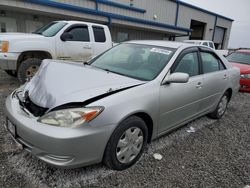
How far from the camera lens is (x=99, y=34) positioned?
6.86m

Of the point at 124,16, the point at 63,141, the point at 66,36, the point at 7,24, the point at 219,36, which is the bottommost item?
the point at 63,141

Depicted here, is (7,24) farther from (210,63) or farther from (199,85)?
(199,85)

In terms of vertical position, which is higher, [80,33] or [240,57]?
[80,33]

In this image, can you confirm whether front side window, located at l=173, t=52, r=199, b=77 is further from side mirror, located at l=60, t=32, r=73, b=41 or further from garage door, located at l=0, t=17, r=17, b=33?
garage door, located at l=0, t=17, r=17, b=33

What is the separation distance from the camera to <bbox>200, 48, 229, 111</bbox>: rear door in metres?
3.49

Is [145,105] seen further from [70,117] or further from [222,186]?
[222,186]

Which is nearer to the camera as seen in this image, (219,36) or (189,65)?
(189,65)

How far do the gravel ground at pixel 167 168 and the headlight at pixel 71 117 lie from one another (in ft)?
2.47

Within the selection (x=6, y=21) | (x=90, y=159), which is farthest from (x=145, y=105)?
(x=6, y=21)

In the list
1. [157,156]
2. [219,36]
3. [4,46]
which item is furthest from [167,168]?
[219,36]

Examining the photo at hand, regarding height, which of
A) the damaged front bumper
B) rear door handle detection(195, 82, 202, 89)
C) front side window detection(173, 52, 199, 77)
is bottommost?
the damaged front bumper

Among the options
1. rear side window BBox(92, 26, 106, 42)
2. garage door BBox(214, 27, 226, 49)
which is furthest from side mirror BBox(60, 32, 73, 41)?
garage door BBox(214, 27, 226, 49)

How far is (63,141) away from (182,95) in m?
1.86

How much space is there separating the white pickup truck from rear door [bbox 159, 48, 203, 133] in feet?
13.1
